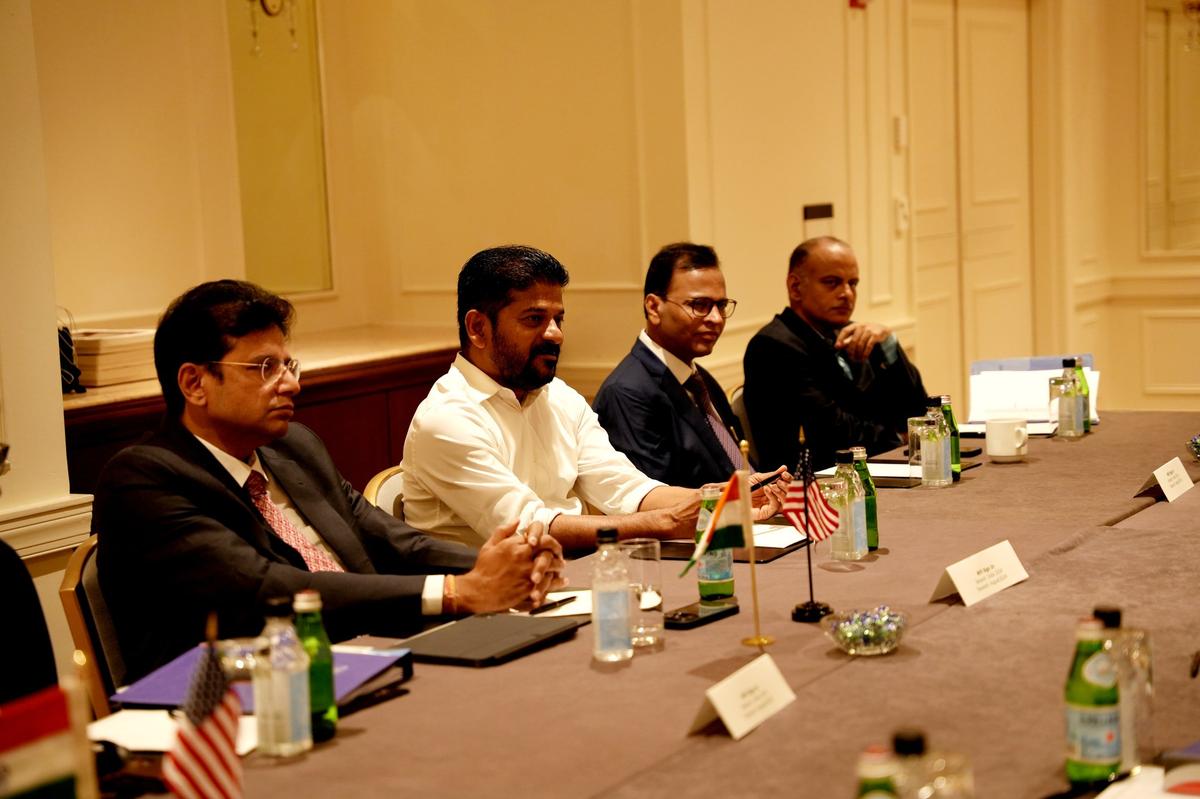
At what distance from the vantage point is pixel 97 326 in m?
5.05

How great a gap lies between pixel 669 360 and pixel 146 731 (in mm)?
2252

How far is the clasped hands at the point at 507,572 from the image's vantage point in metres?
2.62

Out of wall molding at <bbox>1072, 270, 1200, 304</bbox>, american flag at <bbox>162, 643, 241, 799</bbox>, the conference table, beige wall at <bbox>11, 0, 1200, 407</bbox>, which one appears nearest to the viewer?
american flag at <bbox>162, 643, 241, 799</bbox>

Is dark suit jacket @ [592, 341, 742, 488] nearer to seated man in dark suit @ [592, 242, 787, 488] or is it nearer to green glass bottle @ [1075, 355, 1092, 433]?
seated man in dark suit @ [592, 242, 787, 488]

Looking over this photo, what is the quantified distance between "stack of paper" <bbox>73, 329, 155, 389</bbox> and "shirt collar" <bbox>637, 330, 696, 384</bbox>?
153 cm

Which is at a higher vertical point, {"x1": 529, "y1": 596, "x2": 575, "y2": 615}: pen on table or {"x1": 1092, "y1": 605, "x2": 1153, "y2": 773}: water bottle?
{"x1": 1092, "y1": 605, "x2": 1153, "y2": 773}: water bottle

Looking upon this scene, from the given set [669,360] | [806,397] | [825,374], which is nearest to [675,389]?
[669,360]

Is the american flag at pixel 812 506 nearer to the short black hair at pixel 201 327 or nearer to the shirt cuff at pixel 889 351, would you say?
the short black hair at pixel 201 327

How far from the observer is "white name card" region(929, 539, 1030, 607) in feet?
8.56

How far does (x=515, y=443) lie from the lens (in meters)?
3.47

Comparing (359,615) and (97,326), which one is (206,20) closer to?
(97,326)

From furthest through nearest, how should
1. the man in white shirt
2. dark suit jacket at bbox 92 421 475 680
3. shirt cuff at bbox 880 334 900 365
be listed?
shirt cuff at bbox 880 334 900 365
the man in white shirt
dark suit jacket at bbox 92 421 475 680

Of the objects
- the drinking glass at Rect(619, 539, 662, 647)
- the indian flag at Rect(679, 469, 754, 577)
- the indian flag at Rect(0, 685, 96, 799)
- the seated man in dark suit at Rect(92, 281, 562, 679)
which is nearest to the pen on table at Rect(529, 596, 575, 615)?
the seated man in dark suit at Rect(92, 281, 562, 679)

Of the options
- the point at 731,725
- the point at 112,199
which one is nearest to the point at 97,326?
the point at 112,199
